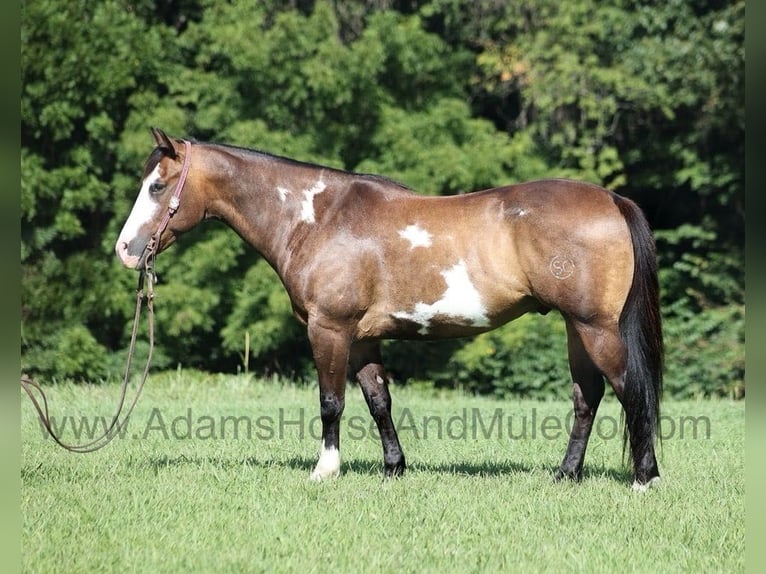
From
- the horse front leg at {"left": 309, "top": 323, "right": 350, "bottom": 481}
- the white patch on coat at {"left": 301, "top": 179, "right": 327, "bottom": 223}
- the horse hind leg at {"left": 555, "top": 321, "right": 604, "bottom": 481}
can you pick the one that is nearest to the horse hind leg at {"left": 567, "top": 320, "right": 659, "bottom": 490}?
the horse hind leg at {"left": 555, "top": 321, "right": 604, "bottom": 481}

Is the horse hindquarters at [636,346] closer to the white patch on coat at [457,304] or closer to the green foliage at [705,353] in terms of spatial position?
the white patch on coat at [457,304]

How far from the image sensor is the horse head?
5922 millimetres

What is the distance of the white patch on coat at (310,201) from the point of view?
601 cm

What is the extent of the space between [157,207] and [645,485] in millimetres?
3442

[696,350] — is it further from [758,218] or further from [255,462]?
[758,218]

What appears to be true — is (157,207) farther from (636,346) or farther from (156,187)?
(636,346)

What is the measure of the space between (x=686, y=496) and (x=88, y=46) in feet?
43.5

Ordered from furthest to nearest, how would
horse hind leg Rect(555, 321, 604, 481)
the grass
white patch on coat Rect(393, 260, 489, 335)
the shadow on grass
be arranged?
the shadow on grass < horse hind leg Rect(555, 321, 604, 481) < white patch on coat Rect(393, 260, 489, 335) < the grass

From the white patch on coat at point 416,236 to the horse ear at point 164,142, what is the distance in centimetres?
153

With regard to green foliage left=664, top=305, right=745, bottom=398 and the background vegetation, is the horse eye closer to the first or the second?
the background vegetation

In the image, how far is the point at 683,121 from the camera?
58.7 feet

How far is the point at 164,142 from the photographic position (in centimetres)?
586

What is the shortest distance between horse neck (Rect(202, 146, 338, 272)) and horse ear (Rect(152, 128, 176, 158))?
0.27 meters

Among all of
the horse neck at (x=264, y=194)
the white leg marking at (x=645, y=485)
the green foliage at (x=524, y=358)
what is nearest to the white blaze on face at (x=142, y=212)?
the horse neck at (x=264, y=194)
